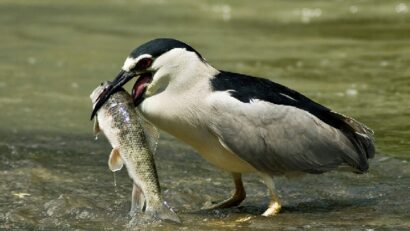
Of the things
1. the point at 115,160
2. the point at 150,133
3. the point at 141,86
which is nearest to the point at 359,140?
the point at 150,133

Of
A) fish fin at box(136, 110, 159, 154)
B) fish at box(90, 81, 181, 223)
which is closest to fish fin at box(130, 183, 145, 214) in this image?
fish at box(90, 81, 181, 223)

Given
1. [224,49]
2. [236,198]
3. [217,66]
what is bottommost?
[236,198]

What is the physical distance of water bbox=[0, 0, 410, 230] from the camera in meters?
7.17

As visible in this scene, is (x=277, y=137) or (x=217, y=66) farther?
(x=217, y=66)

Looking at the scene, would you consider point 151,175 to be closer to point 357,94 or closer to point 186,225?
point 186,225

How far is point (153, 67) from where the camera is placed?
6793 millimetres

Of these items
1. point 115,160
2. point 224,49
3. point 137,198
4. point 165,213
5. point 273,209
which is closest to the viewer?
point 165,213

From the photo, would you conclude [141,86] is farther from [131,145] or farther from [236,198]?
[236,198]

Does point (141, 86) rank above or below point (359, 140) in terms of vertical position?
above

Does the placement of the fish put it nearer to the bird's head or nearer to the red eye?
the bird's head

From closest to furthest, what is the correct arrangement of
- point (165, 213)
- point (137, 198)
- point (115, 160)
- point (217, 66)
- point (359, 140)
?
point (165, 213)
point (137, 198)
point (115, 160)
point (359, 140)
point (217, 66)

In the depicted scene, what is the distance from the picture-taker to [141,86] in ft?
22.6

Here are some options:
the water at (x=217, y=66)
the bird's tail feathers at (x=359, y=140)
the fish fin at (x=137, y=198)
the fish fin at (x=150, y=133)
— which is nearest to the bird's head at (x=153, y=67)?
the fish fin at (x=150, y=133)

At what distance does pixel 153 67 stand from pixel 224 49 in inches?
341
